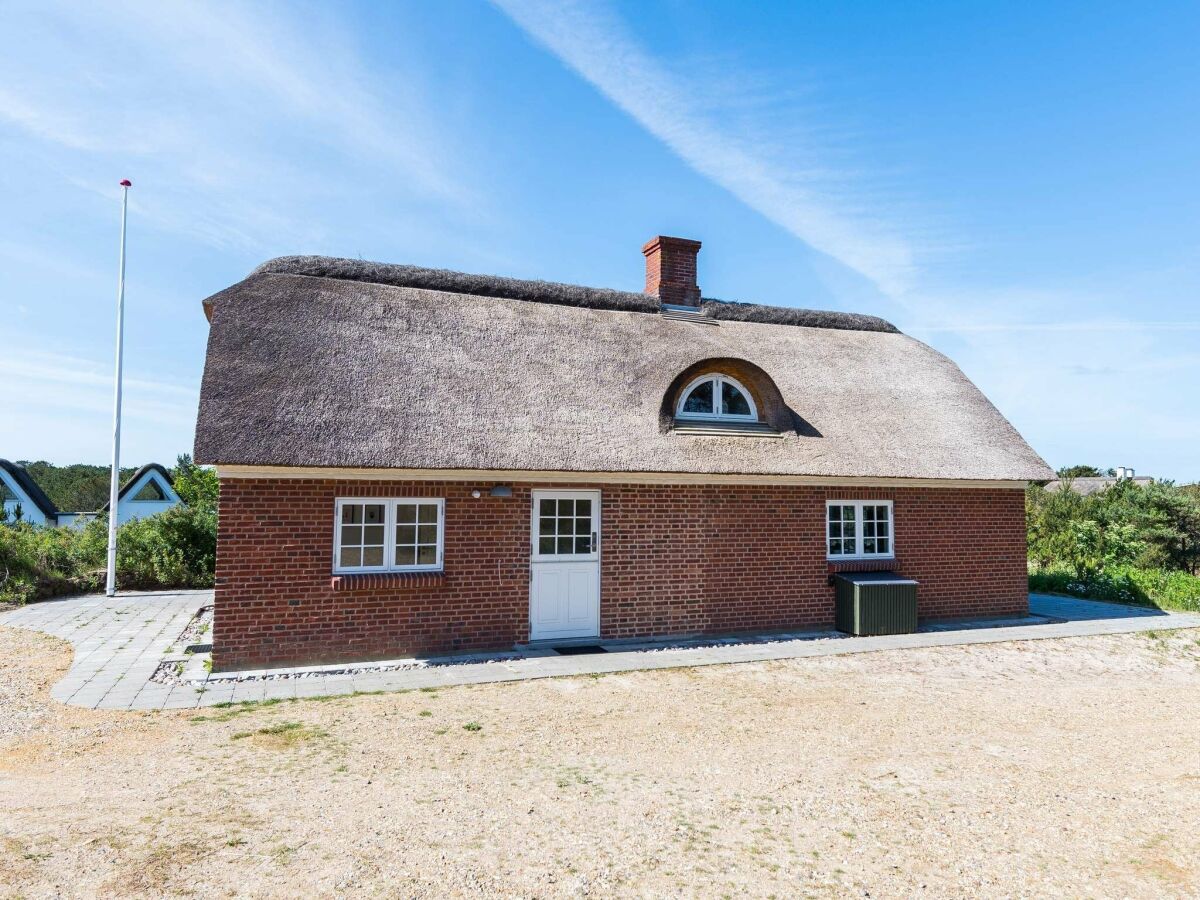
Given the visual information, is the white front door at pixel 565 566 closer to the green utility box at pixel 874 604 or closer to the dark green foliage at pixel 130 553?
the green utility box at pixel 874 604

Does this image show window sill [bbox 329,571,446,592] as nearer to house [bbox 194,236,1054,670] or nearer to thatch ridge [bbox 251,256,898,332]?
house [bbox 194,236,1054,670]

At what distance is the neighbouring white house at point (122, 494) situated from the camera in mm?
26656

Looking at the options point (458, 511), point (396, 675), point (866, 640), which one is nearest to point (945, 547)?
point (866, 640)

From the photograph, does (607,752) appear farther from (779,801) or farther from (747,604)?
(747,604)

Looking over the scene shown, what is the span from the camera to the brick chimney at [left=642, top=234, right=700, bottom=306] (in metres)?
14.2

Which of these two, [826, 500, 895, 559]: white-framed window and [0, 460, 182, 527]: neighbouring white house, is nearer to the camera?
[826, 500, 895, 559]: white-framed window

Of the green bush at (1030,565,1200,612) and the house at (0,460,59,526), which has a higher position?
the house at (0,460,59,526)

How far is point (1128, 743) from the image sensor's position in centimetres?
682

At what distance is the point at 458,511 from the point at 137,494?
24.8 metres

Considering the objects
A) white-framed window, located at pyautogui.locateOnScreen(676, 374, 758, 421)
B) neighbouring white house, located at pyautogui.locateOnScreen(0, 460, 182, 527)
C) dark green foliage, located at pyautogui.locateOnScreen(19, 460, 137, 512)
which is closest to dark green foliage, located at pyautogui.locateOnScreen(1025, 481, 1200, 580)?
white-framed window, located at pyautogui.locateOnScreen(676, 374, 758, 421)

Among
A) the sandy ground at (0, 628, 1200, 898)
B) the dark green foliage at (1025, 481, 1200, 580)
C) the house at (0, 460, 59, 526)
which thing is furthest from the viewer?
the house at (0, 460, 59, 526)

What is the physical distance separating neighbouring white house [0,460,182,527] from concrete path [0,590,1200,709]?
1507 cm

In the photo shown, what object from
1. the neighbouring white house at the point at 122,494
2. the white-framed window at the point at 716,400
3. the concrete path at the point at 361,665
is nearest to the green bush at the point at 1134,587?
the concrete path at the point at 361,665

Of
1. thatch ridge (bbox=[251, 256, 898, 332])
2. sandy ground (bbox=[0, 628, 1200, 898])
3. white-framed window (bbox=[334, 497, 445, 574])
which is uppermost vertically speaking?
thatch ridge (bbox=[251, 256, 898, 332])
